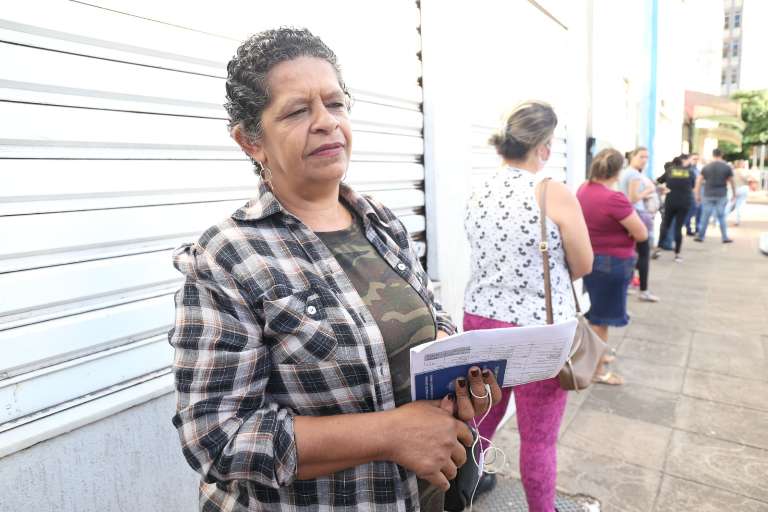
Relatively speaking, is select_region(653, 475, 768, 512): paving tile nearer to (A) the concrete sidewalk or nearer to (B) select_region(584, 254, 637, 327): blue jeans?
(A) the concrete sidewalk

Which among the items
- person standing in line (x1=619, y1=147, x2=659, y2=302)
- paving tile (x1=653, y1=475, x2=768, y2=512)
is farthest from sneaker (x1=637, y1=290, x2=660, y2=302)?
paving tile (x1=653, y1=475, x2=768, y2=512)

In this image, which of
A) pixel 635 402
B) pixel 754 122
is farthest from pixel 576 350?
pixel 754 122

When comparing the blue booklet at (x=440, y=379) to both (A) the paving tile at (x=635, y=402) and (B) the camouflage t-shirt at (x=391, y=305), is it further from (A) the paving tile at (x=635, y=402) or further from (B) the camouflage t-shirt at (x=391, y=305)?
(A) the paving tile at (x=635, y=402)

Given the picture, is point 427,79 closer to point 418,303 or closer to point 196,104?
point 196,104

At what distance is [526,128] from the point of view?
225cm

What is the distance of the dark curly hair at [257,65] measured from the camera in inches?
46.7

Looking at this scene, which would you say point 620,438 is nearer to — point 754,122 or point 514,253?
point 514,253

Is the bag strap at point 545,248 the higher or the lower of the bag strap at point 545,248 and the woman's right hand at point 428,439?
the higher

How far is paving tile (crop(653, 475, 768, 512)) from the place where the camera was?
2645mm

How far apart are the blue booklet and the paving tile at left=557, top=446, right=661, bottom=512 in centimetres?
210

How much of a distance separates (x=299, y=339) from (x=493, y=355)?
1.61 feet

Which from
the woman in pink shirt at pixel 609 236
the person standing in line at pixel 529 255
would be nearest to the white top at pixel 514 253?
the person standing in line at pixel 529 255

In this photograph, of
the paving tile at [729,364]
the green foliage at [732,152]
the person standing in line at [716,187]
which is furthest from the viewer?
the green foliage at [732,152]

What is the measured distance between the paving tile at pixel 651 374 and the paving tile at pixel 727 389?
0.08 m
